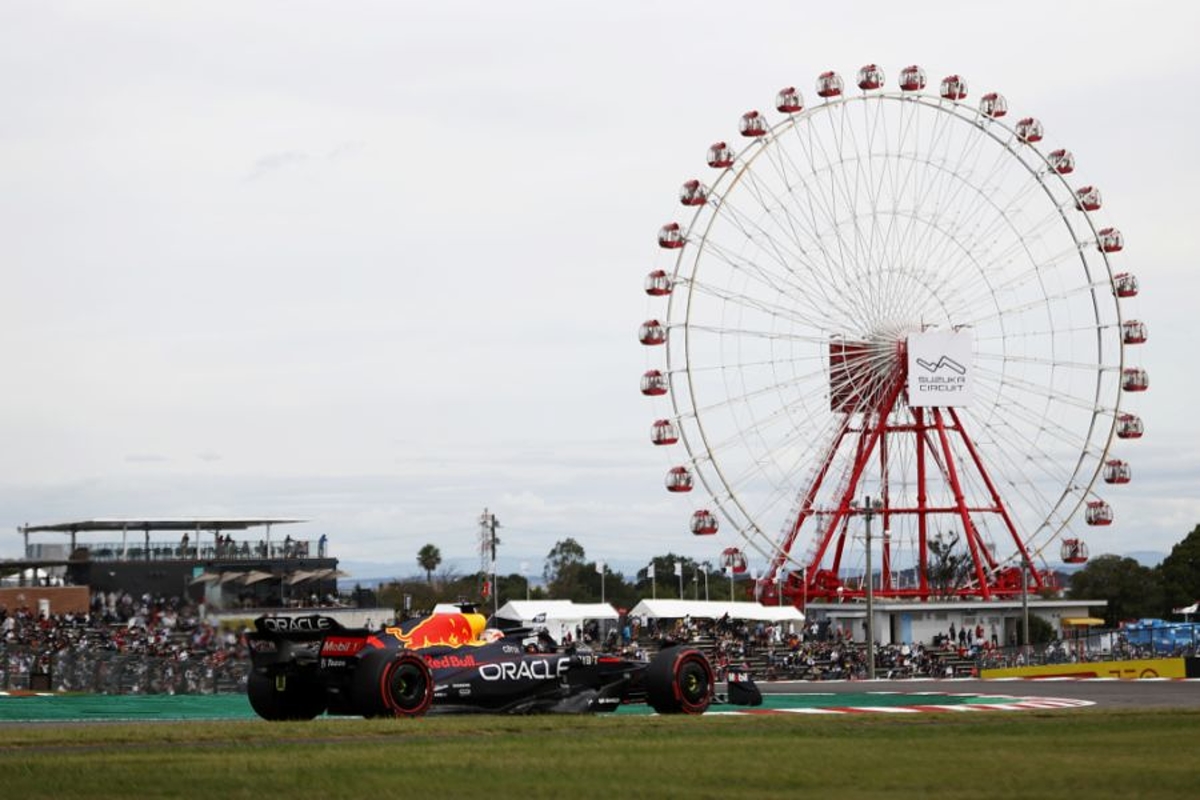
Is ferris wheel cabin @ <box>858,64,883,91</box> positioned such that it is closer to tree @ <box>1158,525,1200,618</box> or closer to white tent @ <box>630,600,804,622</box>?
white tent @ <box>630,600,804,622</box>

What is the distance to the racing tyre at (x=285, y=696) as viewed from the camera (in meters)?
26.8

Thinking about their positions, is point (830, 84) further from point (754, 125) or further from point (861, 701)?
point (861, 701)

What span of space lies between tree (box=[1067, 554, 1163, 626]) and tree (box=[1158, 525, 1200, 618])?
5.02 ft

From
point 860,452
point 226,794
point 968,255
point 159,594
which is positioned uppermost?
point 968,255

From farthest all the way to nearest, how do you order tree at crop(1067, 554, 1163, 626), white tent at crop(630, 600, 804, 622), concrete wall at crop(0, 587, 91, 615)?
tree at crop(1067, 554, 1163, 626) < white tent at crop(630, 600, 804, 622) < concrete wall at crop(0, 587, 91, 615)

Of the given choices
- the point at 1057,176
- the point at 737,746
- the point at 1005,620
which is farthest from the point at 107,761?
the point at 1005,620

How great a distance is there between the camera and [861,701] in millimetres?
36594

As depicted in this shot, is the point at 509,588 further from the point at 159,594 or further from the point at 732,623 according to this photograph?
the point at 159,594

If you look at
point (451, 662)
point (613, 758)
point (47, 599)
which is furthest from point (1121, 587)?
point (613, 758)

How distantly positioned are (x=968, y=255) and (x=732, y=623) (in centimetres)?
1681

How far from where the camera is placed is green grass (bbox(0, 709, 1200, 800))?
16.7 meters

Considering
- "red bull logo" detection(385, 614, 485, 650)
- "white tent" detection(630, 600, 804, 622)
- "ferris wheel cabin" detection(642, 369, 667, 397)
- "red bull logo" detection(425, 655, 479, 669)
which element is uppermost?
"ferris wheel cabin" detection(642, 369, 667, 397)

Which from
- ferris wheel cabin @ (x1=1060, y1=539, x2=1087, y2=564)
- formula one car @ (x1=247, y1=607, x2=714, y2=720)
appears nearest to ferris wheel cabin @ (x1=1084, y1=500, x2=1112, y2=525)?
ferris wheel cabin @ (x1=1060, y1=539, x2=1087, y2=564)

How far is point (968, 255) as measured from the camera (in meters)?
69.2
